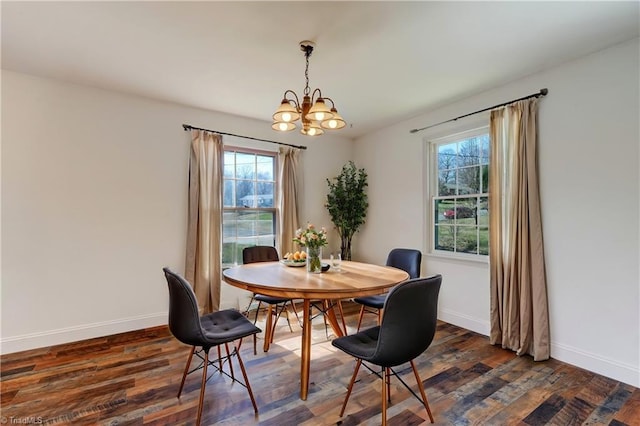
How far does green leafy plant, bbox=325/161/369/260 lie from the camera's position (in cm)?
463

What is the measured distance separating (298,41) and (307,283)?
1814 millimetres

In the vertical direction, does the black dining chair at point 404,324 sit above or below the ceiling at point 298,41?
below

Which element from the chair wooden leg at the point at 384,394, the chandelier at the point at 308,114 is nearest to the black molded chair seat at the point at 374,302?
the chair wooden leg at the point at 384,394

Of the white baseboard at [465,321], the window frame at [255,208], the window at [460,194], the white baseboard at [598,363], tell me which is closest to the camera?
the white baseboard at [598,363]

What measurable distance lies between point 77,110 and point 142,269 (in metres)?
1.78

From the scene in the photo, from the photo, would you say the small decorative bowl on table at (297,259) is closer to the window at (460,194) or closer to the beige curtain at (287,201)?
the beige curtain at (287,201)

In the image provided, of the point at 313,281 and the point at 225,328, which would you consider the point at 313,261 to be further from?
the point at 225,328

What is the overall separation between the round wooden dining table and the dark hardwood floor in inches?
12.3

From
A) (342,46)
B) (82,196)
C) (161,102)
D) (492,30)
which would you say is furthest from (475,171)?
(82,196)

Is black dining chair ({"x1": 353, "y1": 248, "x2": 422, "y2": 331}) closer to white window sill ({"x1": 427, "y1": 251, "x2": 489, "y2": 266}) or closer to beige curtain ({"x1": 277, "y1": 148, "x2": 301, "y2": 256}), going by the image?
white window sill ({"x1": 427, "y1": 251, "x2": 489, "y2": 266})

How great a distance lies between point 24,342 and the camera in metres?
2.84

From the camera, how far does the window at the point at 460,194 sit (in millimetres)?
3381

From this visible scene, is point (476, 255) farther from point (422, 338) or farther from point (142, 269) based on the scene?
point (142, 269)

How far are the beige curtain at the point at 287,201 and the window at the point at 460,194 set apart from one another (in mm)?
1874
